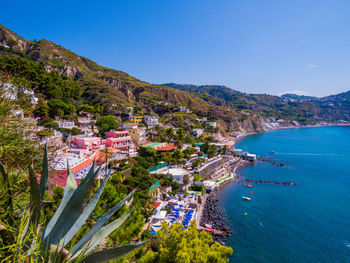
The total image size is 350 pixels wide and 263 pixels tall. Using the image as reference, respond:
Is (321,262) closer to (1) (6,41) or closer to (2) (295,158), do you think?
(2) (295,158)

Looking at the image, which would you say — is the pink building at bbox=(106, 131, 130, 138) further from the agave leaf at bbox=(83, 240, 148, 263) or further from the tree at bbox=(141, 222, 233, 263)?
the agave leaf at bbox=(83, 240, 148, 263)

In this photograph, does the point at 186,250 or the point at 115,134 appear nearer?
the point at 186,250

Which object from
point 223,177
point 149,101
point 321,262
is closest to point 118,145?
point 223,177

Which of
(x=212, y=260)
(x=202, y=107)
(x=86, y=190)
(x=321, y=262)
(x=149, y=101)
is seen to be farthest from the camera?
(x=202, y=107)

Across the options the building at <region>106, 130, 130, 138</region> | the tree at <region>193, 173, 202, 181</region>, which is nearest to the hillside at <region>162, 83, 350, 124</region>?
the tree at <region>193, 173, 202, 181</region>

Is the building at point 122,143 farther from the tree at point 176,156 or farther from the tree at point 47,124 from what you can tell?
the tree at point 47,124

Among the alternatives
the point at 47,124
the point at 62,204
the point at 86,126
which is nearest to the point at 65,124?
the point at 47,124

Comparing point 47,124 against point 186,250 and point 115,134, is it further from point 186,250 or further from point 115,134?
point 186,250
